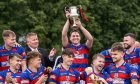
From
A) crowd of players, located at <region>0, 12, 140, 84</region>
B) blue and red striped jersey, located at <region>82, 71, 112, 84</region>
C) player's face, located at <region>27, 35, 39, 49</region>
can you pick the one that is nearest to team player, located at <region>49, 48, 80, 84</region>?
crowd of players, located at <region>0, 12, 140, 84</region>

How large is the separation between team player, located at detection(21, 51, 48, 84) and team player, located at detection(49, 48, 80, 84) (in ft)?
1.07

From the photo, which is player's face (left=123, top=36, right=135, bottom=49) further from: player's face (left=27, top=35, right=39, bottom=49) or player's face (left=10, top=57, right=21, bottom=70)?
player's face (left=10, top=57, right=21, bottom=70)

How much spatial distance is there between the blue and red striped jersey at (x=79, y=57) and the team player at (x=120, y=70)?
3.03 feet

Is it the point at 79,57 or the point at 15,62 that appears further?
the point at 79,57

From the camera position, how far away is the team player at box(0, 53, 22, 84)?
8.79 metres

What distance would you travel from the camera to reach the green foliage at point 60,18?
2420cm

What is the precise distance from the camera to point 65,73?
902 cm

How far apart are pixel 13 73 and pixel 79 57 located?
1595 millimetres

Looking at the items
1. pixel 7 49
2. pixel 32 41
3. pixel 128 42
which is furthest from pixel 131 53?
pixel 7 49

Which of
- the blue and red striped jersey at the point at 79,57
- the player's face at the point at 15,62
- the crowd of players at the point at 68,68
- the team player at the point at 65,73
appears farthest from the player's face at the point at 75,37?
the player's face at the point at 15,62

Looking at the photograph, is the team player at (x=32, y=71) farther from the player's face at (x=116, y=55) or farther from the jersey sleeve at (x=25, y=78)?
the player's face at (x=116, y=55)

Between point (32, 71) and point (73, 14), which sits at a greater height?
point (73, 14)

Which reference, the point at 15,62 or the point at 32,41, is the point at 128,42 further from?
the point at 15,62

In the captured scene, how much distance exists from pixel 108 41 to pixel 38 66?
18574 millimetres
